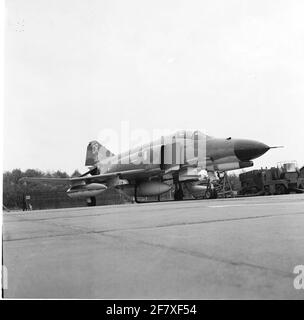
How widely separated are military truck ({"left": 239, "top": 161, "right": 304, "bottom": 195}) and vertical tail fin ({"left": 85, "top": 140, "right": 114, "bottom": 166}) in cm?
899

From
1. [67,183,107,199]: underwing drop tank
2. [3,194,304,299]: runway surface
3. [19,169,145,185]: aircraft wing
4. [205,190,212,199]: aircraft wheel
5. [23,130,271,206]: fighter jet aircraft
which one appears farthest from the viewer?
[67,183,107,199]: underwing drop tank

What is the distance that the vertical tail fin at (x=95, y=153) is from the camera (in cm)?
2203

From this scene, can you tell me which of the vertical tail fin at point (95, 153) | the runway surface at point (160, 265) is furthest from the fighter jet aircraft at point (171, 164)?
the runway surface at point (160, 265)

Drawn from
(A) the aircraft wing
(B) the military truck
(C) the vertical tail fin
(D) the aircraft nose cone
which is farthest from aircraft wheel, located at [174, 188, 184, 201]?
(C) the vertical tail fin

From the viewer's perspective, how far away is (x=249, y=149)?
40.5ft

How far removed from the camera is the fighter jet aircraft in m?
12.7

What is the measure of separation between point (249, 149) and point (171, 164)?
9.62 ft

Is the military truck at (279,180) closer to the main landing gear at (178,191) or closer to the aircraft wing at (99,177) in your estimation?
the main landing gear at (178,191)

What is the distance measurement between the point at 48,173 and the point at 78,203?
34.7 feet

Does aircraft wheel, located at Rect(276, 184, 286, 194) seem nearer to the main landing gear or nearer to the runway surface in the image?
the main landing gear

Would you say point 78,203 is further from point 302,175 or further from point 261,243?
point 261,243
